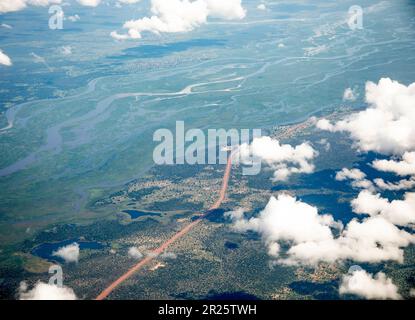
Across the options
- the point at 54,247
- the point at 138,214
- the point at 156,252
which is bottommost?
the point at 54,247

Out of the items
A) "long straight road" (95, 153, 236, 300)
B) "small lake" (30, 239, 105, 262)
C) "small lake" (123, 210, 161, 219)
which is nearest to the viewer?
"long straight road" (95, 153, 236, 300)

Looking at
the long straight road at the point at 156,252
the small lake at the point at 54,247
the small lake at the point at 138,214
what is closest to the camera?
the long straight road at the point at 156,252

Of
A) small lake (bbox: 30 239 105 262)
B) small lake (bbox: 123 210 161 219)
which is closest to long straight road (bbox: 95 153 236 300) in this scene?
small lake (bbox: 123 210 161 219)

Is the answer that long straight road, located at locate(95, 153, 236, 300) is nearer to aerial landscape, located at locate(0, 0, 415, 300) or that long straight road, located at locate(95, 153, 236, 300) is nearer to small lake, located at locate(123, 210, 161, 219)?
aerial landscape, located at locate(0, 0, 415, 300)

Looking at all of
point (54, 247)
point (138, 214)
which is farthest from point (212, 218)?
point (54, 247)

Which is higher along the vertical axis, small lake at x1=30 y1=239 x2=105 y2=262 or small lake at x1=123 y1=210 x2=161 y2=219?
small lake at x1=123 y1=210 x2=161 y2=219

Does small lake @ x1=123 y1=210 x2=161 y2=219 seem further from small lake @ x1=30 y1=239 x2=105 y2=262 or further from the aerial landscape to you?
small lake @ x1=30 y1=239 x2=105 y2=262

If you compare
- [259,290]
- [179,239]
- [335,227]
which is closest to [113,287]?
[179,239]

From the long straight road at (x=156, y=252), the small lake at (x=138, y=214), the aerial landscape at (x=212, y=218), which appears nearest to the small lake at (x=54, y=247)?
the aerial landscape at (x=212, y=218)

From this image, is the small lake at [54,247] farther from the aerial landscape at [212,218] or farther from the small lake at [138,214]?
the small lake at [138,214]

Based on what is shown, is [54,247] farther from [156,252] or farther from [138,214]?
[156,252]

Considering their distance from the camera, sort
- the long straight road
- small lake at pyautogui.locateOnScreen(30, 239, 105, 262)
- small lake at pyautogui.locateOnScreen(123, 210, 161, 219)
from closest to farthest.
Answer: the long straight road, small lake at pyautogui.locateOnScreen(30, 239, 105, 262), small lake at pyautogui.locateOnScreen(123, 210, 161, 219)

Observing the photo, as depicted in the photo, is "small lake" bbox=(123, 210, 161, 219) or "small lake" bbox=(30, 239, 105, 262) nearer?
"small lake" bbox=(30, 239, 105, 262)
